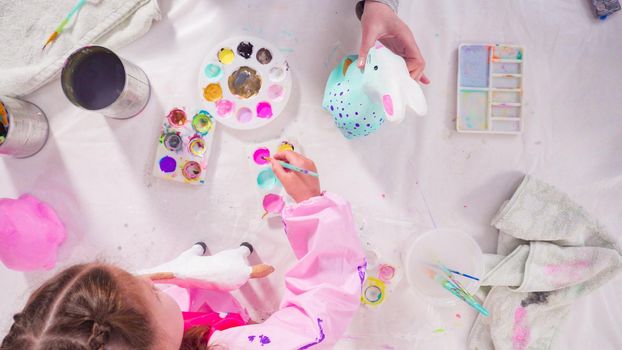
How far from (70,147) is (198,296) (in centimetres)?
37

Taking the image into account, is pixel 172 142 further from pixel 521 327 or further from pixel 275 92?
→ pixel 521 327

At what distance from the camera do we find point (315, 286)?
71 cm

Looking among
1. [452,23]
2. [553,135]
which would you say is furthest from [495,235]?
[452,23]

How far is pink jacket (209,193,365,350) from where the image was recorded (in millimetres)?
672

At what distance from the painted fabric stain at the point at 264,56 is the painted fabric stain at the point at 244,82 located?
0.08 ft

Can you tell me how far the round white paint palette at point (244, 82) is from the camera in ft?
2.70

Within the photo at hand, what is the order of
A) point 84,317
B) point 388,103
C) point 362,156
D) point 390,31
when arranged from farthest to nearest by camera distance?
point 362,156, point 390,31, point 388,103, point 84,317

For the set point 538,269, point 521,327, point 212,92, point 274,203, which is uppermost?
point 212,92

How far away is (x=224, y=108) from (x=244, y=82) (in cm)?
6

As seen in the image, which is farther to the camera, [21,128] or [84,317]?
[21,128]

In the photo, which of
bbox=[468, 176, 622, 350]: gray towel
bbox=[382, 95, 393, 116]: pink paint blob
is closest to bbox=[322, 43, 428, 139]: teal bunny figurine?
bbox=[382, 95, 393, 116]: pink paint blob

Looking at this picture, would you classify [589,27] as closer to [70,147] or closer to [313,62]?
[313,62]

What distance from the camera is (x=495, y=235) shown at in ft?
2.84

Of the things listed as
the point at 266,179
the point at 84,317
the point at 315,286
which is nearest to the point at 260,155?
the point at 266,179
